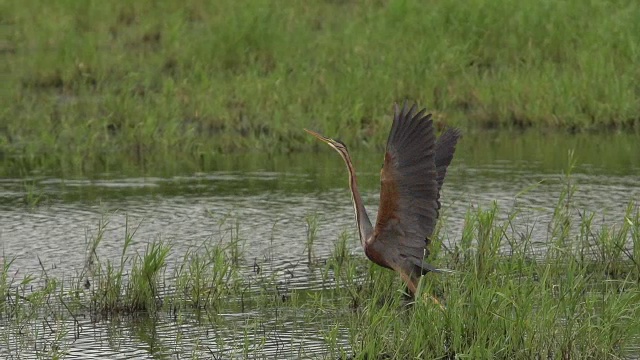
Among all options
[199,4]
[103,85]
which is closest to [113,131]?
[103,85]

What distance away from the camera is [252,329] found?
650 centimetres

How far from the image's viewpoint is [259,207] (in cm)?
940

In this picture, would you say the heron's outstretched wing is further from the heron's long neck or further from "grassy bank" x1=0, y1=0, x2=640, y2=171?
"grassy bank" x1=0, y1=0, x2=640, y2=171

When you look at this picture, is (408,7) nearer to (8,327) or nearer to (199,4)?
(199,4)

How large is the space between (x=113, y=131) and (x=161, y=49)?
2076 millimetres

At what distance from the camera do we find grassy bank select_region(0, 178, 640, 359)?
566cm

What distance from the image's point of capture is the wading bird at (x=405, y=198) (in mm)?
6152

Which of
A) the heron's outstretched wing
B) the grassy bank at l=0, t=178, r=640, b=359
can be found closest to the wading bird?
the heron's outstretched wing

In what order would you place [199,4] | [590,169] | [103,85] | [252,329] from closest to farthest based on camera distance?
[252,329]
[590,169]
[103,85]
[199,4]

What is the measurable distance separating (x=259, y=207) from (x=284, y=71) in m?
3.63

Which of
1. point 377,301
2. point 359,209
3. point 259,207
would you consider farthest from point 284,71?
point 359,209

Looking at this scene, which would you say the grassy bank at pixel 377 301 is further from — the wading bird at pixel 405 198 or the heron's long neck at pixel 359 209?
the heron's long neck at pixel 359 209

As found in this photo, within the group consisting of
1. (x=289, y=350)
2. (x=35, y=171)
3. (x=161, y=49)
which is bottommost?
(x=289, y=350)

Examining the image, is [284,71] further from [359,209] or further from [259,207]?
[359,209]
